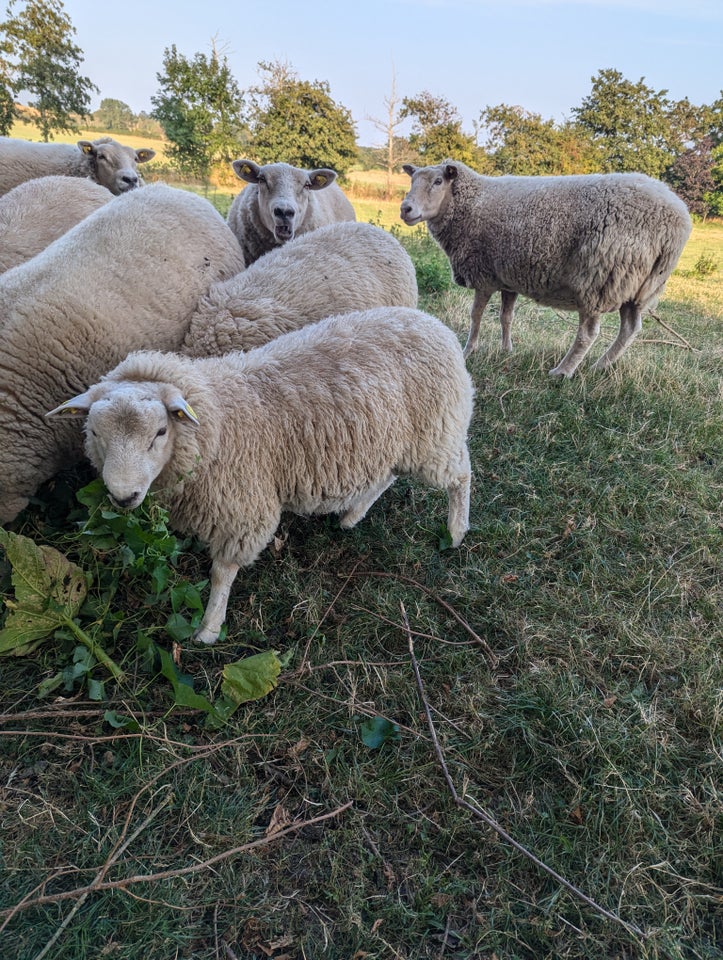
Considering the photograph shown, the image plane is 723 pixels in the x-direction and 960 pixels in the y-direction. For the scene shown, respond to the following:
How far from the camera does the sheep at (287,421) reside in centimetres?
235

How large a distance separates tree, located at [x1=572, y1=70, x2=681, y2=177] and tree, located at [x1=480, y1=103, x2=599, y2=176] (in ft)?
3.20

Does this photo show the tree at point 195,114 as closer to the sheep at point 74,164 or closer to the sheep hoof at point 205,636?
the sheep at point 74,164

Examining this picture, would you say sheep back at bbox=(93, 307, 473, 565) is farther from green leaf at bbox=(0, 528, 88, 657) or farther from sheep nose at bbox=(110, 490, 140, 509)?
green leaf at bbox=(0, 528, 88, 657)

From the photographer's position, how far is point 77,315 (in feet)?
9.42

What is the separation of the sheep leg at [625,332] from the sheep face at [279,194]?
9.29 ft

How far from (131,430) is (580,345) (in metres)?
3.98

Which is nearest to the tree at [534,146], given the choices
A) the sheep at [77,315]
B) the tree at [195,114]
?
the tree at [195,114]

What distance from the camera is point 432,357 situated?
2811 mm

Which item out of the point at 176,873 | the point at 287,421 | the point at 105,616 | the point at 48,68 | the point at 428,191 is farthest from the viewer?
the point at 48,68

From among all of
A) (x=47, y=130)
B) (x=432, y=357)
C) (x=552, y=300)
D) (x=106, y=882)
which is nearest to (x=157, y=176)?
(x=47, y=130)

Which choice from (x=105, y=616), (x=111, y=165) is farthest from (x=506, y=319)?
(x=105, y=616)

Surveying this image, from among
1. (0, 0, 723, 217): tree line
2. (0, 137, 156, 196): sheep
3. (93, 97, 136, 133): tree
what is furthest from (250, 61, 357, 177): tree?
(0, 137, 156, 196): sheep

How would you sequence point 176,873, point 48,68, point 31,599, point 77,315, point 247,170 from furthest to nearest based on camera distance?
point 48,68
point 247,170
point 77,315
point 31,599
point 176,873

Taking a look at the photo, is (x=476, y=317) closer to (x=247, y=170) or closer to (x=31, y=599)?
(x=247, y=170)
